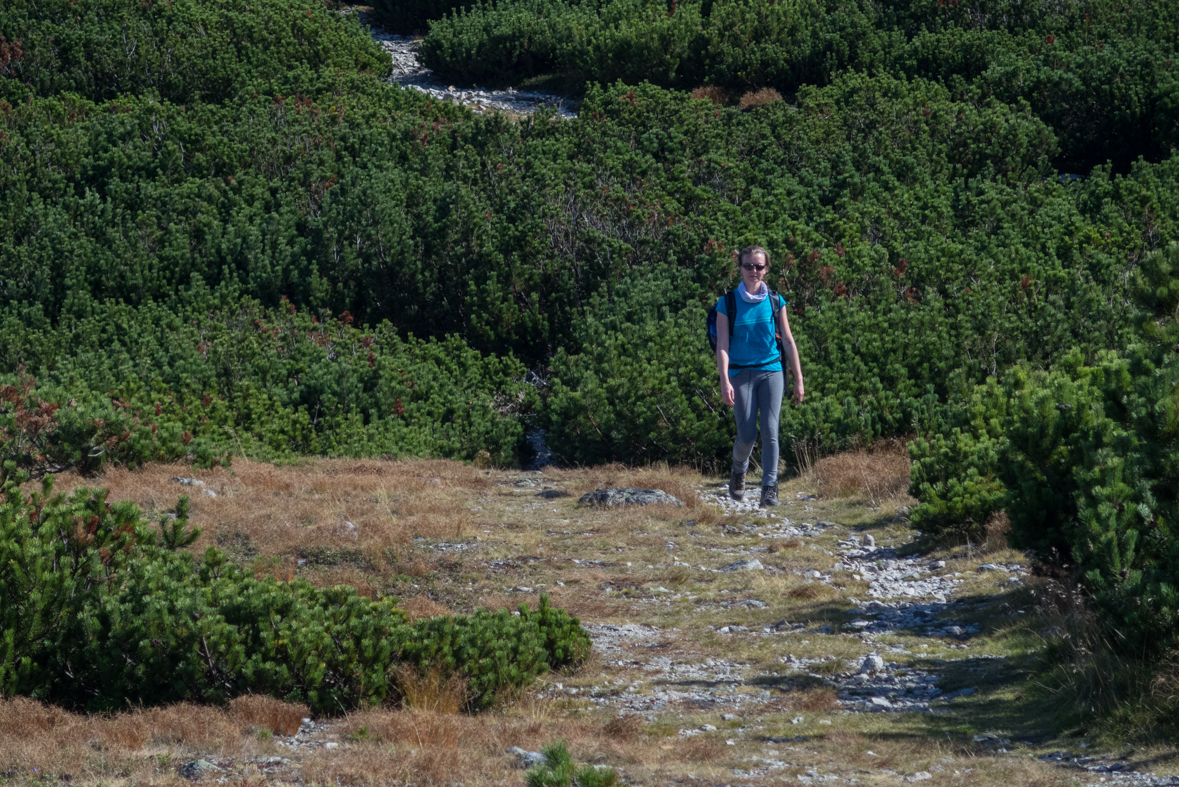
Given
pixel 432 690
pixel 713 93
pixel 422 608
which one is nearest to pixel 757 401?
pixel 422 608

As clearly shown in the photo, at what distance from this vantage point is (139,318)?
54.6 ft

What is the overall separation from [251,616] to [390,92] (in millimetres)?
20549

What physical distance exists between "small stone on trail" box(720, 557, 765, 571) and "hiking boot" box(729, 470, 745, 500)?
152 cm

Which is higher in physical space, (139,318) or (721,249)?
(721,249)

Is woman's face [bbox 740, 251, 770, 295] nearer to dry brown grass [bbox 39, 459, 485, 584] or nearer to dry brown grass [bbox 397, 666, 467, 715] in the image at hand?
dry brown grass [bbox 39, 459, 485, 584]

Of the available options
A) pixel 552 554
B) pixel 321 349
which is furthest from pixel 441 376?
pixel 552 554

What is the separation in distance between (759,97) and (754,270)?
1718cm

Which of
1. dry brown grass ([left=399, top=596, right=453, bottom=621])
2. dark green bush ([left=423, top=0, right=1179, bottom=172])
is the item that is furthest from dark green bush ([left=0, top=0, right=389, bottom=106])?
dry brown grass ([left=399, top=596, right=453, bottom=621])

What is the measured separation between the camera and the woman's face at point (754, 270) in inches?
348

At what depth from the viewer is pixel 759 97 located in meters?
25.0

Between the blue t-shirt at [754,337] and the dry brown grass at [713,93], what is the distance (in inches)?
676

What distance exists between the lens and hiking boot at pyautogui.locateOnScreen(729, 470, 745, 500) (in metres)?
10.0

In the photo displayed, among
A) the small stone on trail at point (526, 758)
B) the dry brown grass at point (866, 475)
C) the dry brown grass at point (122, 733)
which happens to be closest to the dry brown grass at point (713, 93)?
the dry brown grass at point (866, 475)

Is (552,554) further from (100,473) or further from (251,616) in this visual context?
(100,473)
